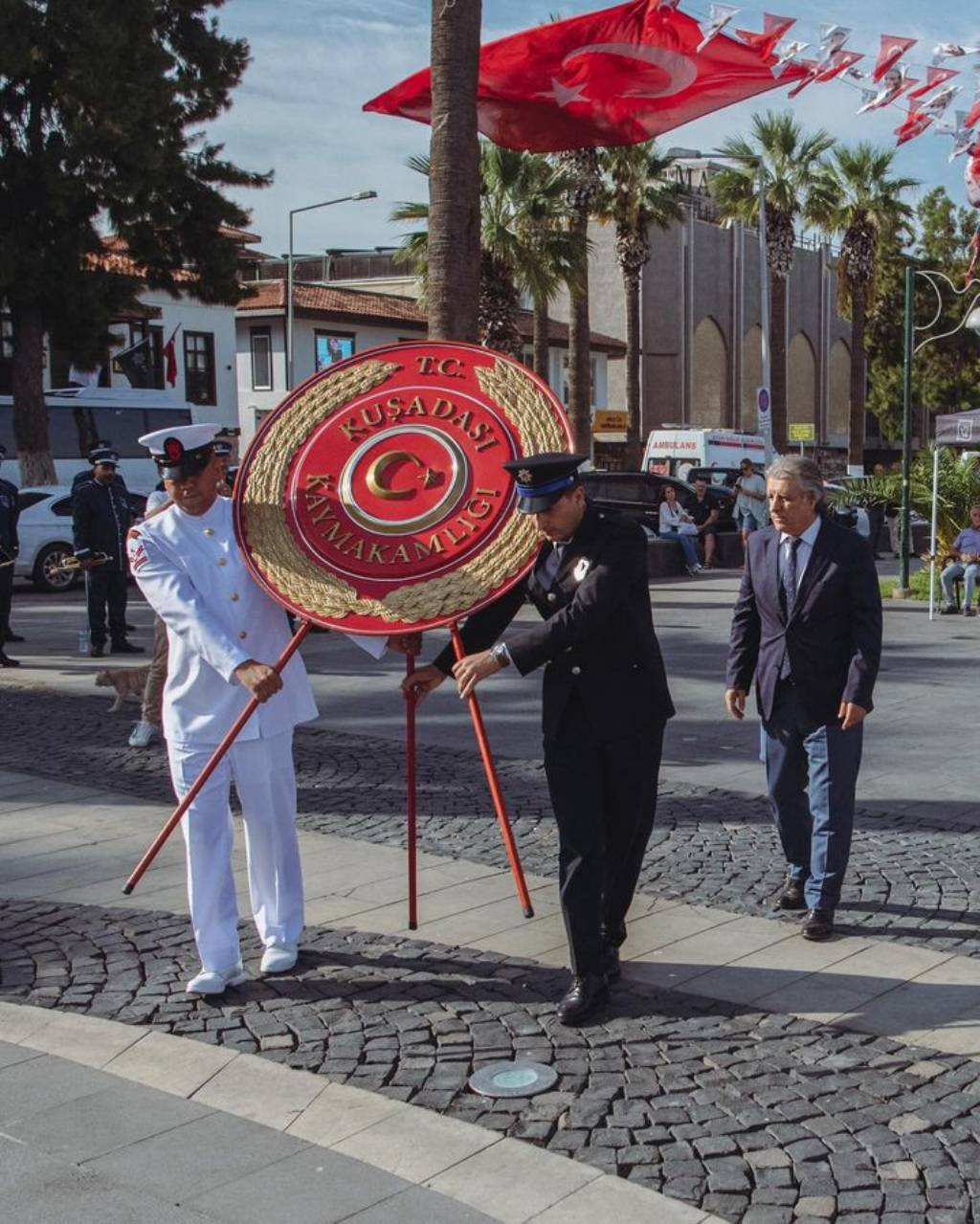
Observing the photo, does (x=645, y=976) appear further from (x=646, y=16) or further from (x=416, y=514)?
(x=646, y=16)

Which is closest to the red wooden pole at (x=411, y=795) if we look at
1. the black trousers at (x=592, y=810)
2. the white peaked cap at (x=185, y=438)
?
the black trousers at (x=592, y=810)

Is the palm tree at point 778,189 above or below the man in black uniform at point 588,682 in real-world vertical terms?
above

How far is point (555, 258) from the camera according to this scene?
30.1 metres

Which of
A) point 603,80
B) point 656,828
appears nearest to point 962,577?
point 603,80

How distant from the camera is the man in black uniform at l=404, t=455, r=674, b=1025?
4.57 m

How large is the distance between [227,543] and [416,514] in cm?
63

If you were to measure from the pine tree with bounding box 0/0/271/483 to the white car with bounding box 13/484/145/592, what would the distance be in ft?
22.1

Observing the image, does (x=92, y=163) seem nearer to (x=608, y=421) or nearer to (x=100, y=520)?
(x=100, y=520)

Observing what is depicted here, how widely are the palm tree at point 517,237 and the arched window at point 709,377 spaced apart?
32032mm

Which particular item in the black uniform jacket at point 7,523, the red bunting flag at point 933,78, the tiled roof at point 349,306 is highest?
the tiled roof at point 349,306

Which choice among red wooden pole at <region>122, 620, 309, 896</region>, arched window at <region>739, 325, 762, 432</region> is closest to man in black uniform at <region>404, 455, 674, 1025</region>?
red wooden pole at <region>122, 620, 309, 896</region>

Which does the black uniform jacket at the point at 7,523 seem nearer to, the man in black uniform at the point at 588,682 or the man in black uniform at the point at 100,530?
the man in black uniform at the point at 100,530

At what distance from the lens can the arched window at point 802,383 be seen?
72750 millimetres

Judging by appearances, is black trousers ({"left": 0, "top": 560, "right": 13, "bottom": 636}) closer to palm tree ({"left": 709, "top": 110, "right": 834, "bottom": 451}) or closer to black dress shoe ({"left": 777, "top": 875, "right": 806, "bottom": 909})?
black dress shoe ({"left": 777, "top": 875, "right": 806, "bottom": 909})
